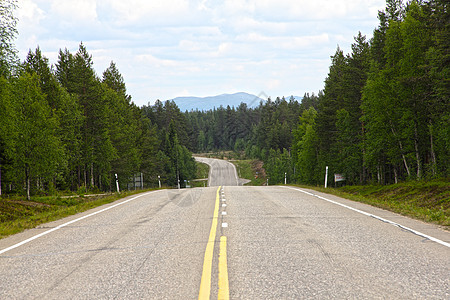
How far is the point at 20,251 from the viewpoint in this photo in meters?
7.74

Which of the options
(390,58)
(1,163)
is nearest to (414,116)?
(390,58)

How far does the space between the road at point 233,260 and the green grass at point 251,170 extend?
341 feet

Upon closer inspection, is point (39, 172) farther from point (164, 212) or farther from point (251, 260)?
point (251, 260)

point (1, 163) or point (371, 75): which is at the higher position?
point (371, 75)

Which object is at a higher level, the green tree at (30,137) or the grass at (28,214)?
the green tree at (30,137)

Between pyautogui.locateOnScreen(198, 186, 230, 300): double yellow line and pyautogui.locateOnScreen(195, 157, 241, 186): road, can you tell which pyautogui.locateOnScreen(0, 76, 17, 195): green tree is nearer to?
pyautogui.locateOnScreen(198, 186, 230, 300): double yellow line

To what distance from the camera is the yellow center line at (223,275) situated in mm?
4750

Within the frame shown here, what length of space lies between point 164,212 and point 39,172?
18820mm

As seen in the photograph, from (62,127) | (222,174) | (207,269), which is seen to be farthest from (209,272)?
(222,174)

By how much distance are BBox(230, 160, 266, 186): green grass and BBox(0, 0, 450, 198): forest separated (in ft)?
151

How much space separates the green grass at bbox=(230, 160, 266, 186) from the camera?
398 feet

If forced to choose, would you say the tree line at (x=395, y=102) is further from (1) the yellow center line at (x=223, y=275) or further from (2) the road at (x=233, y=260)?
(1) the yellow center line at (x=223, y=275)

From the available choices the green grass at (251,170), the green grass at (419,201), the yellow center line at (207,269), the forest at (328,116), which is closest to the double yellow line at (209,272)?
the yellow center line at (207,269)

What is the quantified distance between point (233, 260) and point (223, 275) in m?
0.87
